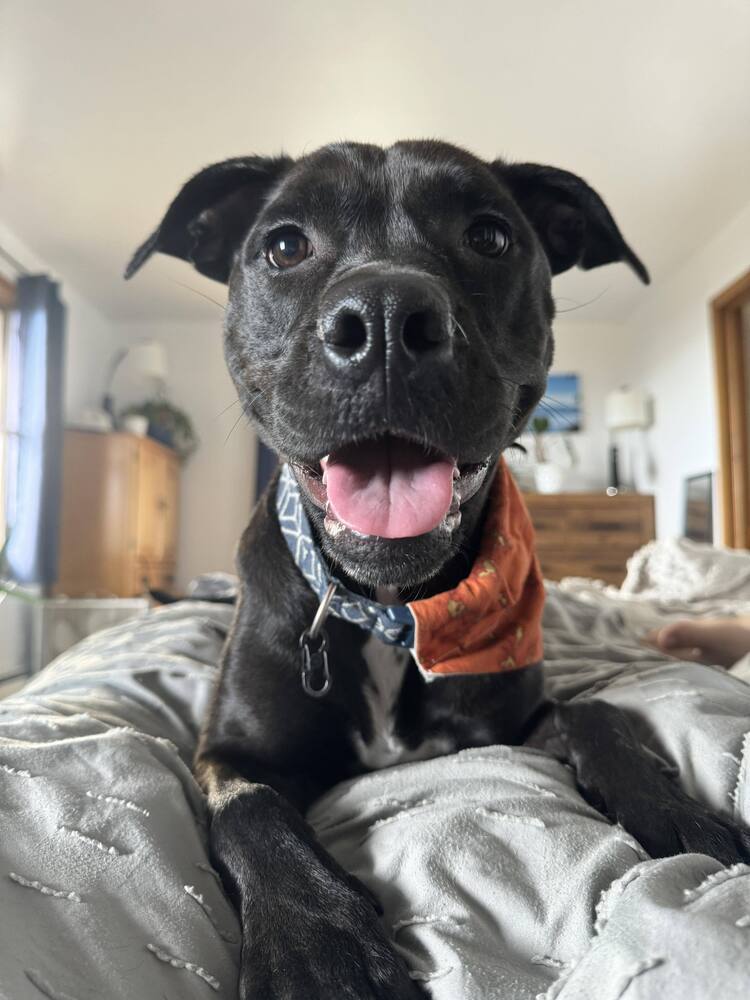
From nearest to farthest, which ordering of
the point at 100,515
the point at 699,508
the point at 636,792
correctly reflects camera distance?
the point at 636,792
the point at 699,508
the point at 100,515

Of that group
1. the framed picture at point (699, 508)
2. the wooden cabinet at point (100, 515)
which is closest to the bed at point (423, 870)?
the framed picture at point (699, 508)

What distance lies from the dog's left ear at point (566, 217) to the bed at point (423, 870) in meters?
0.86

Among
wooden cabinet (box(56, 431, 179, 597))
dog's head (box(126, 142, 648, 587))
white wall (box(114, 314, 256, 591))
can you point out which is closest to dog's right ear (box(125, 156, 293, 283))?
dog's head (box(126, 142, 648, 587))

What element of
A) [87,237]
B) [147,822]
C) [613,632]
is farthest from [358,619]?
[87,237]

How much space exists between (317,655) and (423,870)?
432mm

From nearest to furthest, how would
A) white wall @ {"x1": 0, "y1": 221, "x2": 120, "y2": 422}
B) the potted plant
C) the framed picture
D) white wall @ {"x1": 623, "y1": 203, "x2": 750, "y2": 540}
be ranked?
white wall @ {"x1": 623, "y1": 203, "x2": 750, "y2": 540}
the framed picture
white wall @ {"x1": 0, "y1": 221, "x2": 120, "y2": 422}
the potted plant

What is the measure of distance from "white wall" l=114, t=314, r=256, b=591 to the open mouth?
6.85 metres

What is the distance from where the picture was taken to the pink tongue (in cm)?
92

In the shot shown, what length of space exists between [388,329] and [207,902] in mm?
616

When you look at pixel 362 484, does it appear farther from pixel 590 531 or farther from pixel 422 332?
pixel 590 531

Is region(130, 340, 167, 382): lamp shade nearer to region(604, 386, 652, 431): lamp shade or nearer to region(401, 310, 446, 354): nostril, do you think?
region(604, 386, 652, 431): lamp shade

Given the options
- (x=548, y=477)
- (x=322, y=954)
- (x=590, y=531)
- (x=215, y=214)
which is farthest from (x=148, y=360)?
(x=322, y=954)

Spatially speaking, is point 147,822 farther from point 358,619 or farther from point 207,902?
point 358,619

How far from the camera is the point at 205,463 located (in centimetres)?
779
